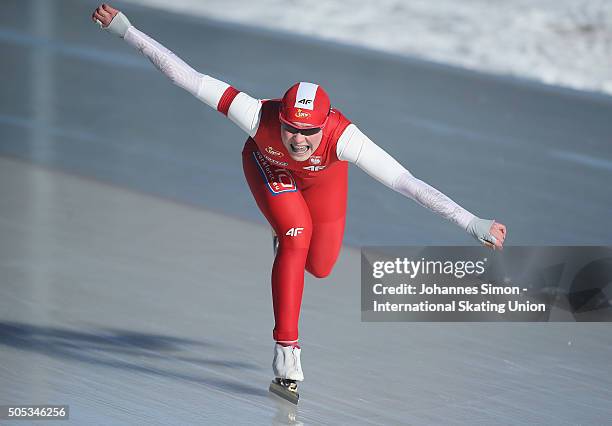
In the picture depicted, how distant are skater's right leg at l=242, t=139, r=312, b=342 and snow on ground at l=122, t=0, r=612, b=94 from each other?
7215mm

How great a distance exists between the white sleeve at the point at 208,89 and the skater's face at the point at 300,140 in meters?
0.22

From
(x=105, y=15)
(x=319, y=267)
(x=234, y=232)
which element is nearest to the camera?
(x=105, y=15)

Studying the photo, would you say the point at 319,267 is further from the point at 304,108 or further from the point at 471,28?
the point at 471,28

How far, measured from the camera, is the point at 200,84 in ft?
16.9

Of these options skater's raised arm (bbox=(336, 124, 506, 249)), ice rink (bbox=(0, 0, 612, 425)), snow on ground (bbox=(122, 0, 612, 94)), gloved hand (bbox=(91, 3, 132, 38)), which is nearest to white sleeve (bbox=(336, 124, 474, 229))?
skater's raised arm (bbox=(336, 124, 506, 249))

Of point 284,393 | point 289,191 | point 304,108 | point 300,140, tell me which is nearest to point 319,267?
point 289,191

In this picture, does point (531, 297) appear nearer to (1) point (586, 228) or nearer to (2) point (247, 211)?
(1) point (586, 228)

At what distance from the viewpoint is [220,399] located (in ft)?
16.8

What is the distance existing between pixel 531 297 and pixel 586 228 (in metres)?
1.40

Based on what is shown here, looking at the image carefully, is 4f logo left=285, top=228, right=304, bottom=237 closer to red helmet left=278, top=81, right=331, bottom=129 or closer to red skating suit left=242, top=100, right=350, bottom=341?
red skating suit left=242, top=100, right=350, bottom=341

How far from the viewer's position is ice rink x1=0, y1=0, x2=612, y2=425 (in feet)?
17.2

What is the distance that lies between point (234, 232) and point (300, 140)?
2784 mm

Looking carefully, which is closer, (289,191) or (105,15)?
(289,191)

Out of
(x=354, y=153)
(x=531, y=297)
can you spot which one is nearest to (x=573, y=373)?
(x=531, y=297)
